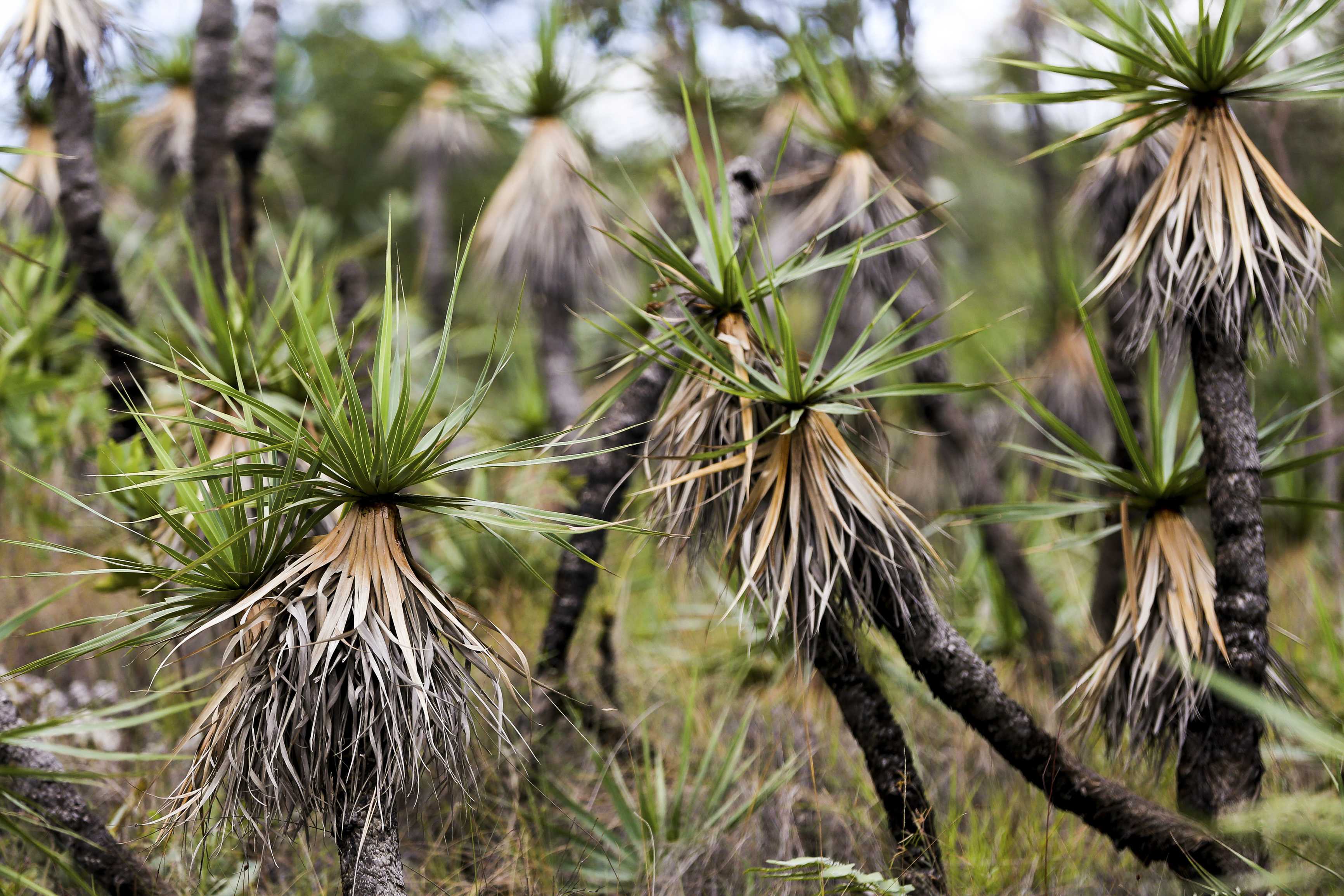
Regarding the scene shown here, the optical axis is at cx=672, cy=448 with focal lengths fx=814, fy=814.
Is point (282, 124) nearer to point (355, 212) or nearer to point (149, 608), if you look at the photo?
point (355, 212)

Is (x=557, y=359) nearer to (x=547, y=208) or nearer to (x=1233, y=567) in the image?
(x=547, y=208)

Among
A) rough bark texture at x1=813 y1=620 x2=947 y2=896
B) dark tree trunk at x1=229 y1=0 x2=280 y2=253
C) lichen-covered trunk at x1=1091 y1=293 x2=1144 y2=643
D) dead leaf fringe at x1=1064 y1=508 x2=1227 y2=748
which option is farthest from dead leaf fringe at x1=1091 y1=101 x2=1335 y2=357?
dark tree trunk at x1=229 y1=0 x2=280 y2=253

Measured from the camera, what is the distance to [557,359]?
8.44m

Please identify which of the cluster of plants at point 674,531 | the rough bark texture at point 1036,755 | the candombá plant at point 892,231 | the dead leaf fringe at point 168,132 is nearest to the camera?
the cluster of plants at point 674,531

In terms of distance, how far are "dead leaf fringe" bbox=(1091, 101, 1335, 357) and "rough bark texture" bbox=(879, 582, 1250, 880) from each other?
4.93 ft

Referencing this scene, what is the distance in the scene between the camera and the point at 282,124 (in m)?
13.8

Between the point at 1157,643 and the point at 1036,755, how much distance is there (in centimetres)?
68

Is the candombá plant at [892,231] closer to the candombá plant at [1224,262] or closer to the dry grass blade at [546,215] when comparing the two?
the candombá plant at [1224,262]

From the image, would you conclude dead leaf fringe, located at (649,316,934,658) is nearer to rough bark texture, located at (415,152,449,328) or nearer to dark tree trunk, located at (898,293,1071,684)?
dark tree trunk, located at (898,293,1071,684)

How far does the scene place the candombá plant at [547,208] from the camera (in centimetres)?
744

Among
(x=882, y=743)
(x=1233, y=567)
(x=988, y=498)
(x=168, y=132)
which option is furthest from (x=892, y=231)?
(x=168, y=132)

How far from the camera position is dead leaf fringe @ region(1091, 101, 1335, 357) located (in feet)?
10.1

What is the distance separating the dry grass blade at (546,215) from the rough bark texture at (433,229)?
17.8 feet

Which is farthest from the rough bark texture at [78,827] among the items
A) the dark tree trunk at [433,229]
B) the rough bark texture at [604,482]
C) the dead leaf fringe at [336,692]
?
the dark tree trunk at [433,229]
